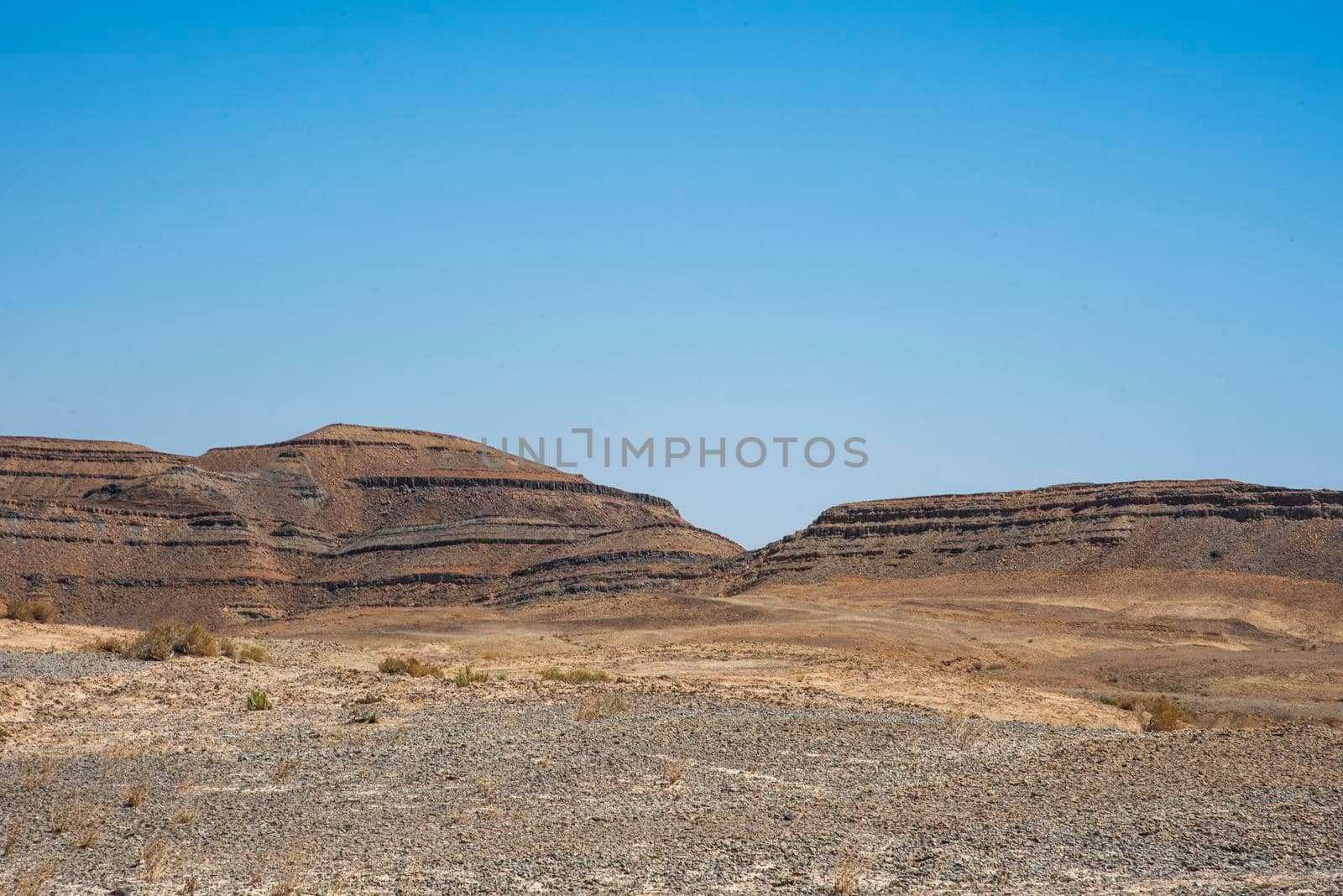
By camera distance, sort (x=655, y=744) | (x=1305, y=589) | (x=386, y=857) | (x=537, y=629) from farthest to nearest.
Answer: (x=1305, y=589)
(x=537, y=629)
(x=655, y=744)
(x=386, y=857)

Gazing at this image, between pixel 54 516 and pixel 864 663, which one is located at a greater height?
pixel 54 516

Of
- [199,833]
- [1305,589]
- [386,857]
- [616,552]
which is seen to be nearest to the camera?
[386,857]

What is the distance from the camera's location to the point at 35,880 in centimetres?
1051

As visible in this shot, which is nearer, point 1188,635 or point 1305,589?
point 1188,635

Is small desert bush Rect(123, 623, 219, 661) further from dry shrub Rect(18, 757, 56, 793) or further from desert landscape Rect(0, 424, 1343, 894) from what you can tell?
dry shrub Rect(18, 757, 56, 793)

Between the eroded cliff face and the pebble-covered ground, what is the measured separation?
60.2 m

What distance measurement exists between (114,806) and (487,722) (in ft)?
23.0

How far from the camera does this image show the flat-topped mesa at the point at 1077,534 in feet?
249

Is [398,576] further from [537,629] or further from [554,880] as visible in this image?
[554,880]

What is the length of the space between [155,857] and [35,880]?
1.08m

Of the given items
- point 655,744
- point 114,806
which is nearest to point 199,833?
point 114,806

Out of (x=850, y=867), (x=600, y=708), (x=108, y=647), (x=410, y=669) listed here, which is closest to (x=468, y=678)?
(x=410, y=669)

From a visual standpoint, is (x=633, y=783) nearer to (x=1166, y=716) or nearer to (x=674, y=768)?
(x=674, y=768)

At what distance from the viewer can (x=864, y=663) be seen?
3638cm
